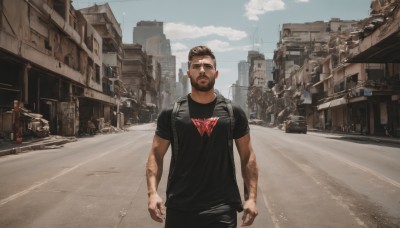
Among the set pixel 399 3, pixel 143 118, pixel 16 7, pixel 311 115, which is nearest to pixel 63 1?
pixel 16 7

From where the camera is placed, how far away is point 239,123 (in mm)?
2830

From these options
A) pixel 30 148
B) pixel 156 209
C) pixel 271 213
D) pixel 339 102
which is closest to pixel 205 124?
pixel 156 209

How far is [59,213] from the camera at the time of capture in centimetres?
600

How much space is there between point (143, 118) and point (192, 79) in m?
102

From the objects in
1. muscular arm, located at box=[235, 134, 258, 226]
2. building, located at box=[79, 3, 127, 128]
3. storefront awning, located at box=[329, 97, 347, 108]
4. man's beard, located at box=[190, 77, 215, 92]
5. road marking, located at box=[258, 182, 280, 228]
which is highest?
building, located at box=[79, 3, 127, 128]

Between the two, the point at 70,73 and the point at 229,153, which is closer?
the point at 229,153

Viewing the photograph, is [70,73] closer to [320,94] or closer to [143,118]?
[320,94]

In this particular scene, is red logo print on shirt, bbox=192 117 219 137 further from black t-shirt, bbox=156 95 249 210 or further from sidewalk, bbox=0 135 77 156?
sidewalk, bbox=0 135 77 156

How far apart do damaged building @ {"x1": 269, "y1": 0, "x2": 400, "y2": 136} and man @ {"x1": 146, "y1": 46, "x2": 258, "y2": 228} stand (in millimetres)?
24944

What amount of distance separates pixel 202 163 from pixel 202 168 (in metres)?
0.03

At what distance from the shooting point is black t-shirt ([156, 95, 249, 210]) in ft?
8.47

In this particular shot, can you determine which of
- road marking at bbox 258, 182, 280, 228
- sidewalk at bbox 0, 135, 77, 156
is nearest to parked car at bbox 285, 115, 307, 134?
sidewalk at bbox 0, 135, 77, 156

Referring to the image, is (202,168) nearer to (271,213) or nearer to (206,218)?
(206,218)

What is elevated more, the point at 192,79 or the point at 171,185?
A: the point at 192,79
